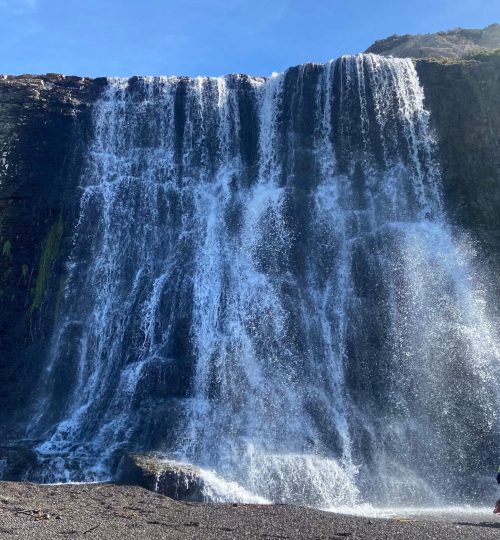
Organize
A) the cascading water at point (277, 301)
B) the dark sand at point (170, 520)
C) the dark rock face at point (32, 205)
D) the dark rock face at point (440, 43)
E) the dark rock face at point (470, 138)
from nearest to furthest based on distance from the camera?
the dark sand at point (170, 520)
the cascading water at point (277, 301)
the dark rock face at point (32, 205)
the dark rock face at point (470, 138)
the dark rock face at point (440, 43)

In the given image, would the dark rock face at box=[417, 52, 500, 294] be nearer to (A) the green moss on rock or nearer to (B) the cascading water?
(B) the cascading water

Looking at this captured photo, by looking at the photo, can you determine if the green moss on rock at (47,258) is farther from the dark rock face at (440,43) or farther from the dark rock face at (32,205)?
the dark rock face at (440,43)

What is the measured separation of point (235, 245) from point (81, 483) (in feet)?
37.1

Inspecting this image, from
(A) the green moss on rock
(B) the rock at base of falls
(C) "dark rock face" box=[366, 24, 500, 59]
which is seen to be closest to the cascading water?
(A) the green moss on rock

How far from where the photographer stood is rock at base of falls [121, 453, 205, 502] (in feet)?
54.6

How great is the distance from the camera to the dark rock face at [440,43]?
146ft

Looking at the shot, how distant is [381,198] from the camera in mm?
26172

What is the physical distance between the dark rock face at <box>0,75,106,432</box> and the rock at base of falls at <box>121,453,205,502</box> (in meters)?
7.27

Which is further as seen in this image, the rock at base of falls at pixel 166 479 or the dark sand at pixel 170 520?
the rock at base of falls at pixel 166 479

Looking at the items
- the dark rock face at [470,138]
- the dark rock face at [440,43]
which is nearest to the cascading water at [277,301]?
the dark rock face at [470,138]

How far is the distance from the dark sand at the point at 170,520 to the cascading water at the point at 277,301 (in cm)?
261

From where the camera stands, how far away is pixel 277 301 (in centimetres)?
2327

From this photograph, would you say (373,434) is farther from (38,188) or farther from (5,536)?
(38,188)

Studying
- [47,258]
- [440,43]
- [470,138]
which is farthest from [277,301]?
[440,43]
